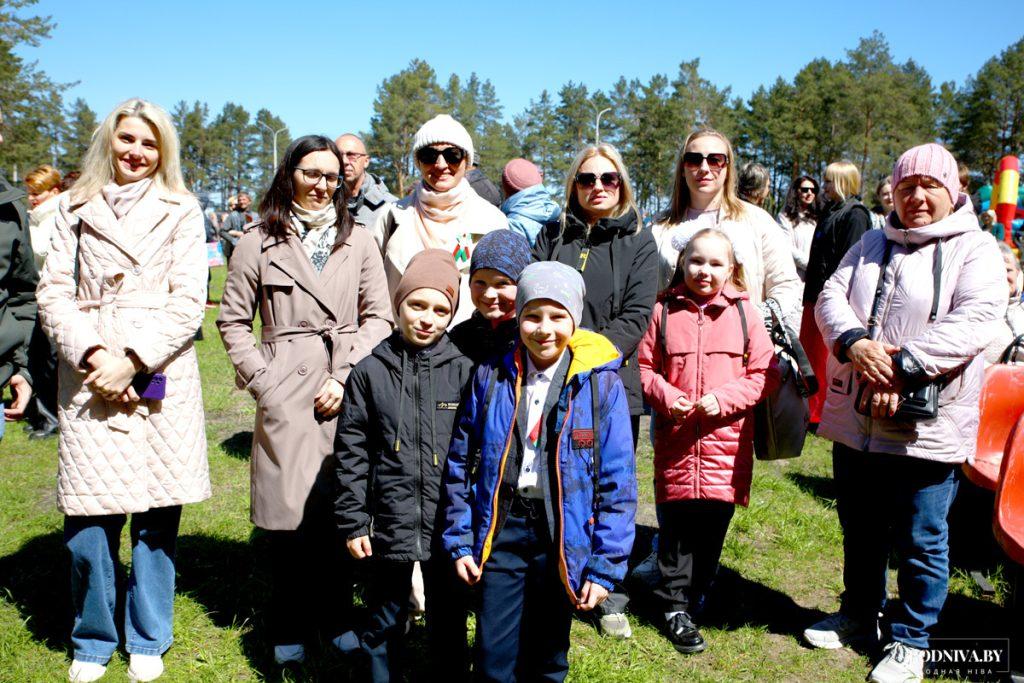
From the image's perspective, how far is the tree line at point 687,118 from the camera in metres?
43.3

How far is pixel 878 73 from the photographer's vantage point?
49.0 m

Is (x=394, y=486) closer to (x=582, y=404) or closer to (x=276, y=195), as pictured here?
(x=582, y=404)

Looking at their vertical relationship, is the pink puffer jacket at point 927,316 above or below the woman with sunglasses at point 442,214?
below

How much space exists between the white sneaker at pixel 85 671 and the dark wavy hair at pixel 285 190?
197 centimetres

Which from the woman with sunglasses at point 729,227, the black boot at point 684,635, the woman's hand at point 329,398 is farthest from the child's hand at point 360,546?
the woman with sunglasses at point 729,227

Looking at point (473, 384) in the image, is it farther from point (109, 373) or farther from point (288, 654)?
point (288, 654)

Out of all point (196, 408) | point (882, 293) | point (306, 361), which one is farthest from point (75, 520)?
point (882, 293)

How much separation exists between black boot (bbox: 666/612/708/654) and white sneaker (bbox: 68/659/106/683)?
2.54 metres

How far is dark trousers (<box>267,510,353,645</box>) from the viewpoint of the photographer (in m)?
3.27

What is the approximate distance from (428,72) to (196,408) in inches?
2493

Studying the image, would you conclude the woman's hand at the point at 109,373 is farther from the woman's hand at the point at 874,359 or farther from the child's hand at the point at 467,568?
the woman's hand at the point at 874,359

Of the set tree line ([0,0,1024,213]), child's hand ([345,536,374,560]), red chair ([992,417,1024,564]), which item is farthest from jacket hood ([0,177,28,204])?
tree line ([0,0,1024,213])

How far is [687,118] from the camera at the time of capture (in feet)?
185

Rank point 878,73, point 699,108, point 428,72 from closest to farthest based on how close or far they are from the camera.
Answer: point 878,73 → point 699,108 → point 428,72
